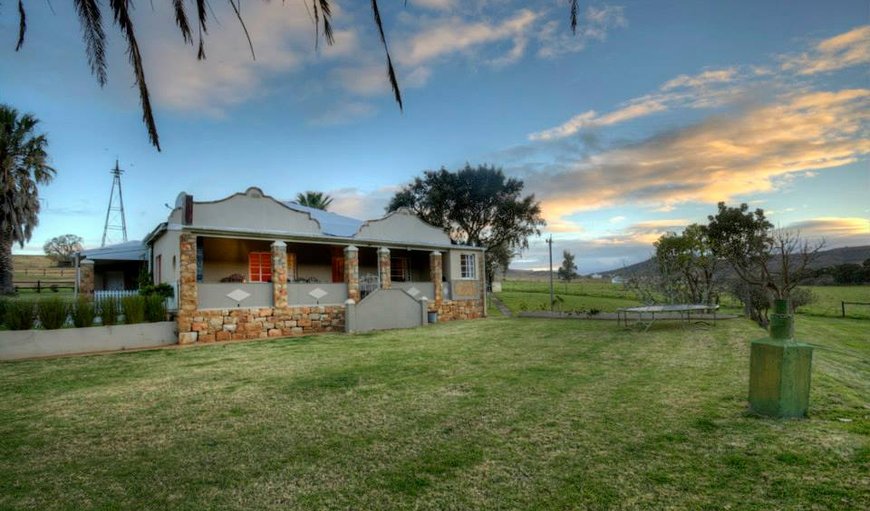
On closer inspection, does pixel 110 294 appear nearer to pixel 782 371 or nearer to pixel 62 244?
pixel 782 371

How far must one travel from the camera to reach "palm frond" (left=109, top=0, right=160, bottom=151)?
1.75 metres

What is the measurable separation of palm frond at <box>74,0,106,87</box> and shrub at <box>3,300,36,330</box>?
13.5 m

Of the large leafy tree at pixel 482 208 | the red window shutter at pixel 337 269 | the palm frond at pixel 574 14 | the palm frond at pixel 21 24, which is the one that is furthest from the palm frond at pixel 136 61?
the large leafy tree at pixel 482 208

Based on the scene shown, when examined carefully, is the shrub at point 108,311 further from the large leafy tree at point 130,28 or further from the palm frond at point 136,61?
the palm frond at point 136,61

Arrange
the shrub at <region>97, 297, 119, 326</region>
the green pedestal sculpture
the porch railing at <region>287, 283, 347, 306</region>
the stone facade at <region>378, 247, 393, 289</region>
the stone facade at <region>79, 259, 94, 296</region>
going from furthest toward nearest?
the stone facade at <region>79, 259, 94, 296</region>
the stone facade at <region>378, 247, 393, 289</region>
the porch railing at <region>287, 283, 347, 306</region>
the shrub at <region>97, 297, 119, 326</region>
the green pedestal sculpture

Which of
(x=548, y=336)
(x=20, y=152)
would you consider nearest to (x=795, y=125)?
(x=548, y=336)

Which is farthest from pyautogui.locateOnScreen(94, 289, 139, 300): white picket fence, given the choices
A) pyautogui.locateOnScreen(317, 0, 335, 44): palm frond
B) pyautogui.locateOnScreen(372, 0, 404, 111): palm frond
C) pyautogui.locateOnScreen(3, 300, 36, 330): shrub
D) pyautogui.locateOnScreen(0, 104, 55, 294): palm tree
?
pyautogui.locateOnScreen(372, 0, 404, 111): palm frond

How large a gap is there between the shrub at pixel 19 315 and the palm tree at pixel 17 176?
15885 millimetres

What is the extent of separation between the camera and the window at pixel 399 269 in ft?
69.6

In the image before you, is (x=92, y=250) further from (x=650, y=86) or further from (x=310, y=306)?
(x=650, y=86)

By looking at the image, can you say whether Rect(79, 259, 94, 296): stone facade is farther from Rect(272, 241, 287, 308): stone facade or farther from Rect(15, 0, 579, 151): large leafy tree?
Rect(15, 0, 579, 151): large leafy tree

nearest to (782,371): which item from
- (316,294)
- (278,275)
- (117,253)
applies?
(278,275)

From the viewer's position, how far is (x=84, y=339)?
1141 cm

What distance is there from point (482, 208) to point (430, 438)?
96.4ft
